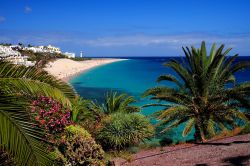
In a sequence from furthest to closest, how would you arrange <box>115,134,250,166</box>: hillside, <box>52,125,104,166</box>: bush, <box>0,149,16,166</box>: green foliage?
<box>52,125,104,166</box>: bush, <box>115,134,250,166</box>: hillside, <box>0,149,16,166</box>: green foliage

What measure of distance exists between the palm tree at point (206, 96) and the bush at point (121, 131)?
3.14 ft

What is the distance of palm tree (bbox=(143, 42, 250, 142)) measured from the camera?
13.0 m

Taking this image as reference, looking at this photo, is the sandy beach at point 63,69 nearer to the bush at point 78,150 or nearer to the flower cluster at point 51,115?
the flower cluster at point 51,115

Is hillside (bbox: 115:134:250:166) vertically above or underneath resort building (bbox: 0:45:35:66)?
underneath

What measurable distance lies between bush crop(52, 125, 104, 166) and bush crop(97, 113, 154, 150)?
2884mm

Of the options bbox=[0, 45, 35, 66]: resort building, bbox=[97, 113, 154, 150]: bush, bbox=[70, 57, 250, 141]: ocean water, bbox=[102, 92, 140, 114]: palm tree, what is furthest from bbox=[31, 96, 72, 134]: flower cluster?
bbox=[70, 57, 250, 141]: ocean water

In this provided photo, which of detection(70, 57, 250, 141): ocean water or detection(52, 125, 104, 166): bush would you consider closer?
detection(52, 125, 104, 166): bush

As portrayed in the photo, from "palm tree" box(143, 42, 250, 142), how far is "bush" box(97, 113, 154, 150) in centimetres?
96

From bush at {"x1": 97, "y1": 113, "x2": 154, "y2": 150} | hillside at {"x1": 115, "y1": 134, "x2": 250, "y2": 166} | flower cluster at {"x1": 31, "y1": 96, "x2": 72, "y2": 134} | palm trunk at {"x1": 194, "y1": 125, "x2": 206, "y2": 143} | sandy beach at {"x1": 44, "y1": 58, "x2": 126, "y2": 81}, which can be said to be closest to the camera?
hillside at {"x1": 115, "y1": 134, "x2": 250, "y2": 166}

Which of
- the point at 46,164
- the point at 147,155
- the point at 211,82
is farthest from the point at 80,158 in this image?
the point at 211,82

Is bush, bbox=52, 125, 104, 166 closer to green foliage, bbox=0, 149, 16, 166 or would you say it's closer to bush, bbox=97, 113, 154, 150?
bush, bbox=97, 113, 154, 150

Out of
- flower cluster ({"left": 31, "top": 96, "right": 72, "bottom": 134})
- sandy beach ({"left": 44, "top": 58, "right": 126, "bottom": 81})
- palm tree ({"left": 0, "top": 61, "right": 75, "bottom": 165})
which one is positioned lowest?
sandy beach ({"left": 44, "top": 58, "right": 126, "bottom": 81})

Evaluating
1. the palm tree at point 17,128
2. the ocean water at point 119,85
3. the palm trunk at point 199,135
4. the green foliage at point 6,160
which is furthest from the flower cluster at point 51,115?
the ocean water at point 119,85

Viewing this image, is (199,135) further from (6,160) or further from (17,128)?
(17,128)
